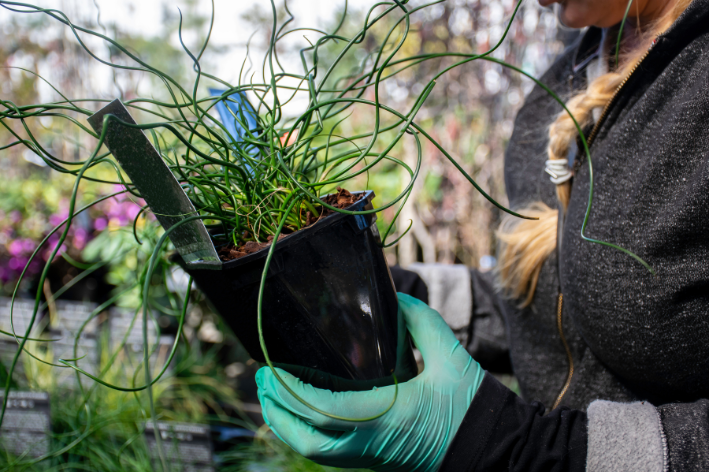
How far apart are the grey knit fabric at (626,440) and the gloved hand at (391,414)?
122mm

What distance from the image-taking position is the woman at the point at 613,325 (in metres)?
0.42

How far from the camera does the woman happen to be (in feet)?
1.38

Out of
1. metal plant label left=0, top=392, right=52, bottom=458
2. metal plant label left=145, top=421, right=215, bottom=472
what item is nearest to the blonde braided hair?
metal plant label left=145, top=421, right=215, bottom=472

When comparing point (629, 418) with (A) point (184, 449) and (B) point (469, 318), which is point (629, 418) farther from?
(A) point (184, 449)

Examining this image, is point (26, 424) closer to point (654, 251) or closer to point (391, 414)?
point (391, 414)

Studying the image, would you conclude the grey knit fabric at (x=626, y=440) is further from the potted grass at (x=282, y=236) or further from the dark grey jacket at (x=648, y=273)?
the potted grass at (x=282, y=236)

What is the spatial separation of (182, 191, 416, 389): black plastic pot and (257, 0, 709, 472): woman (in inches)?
1.7

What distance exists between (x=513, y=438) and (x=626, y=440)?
11cm

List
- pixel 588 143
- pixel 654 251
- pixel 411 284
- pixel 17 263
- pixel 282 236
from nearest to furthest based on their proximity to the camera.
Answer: pixel 282 236 → pixel 654 251 → pixel 588 143 → pixel 411 284 → pixel 17 263

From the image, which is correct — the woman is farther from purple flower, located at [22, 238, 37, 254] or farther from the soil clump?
purple flower, located at [22, 238, 37, 254]

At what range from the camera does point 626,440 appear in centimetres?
41

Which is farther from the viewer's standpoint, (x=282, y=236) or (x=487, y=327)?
Answer: (x=487, y=327)

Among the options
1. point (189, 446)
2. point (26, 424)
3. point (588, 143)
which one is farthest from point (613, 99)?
point (26, 424)

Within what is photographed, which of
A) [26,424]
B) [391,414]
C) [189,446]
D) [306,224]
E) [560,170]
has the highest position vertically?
[306,224]
